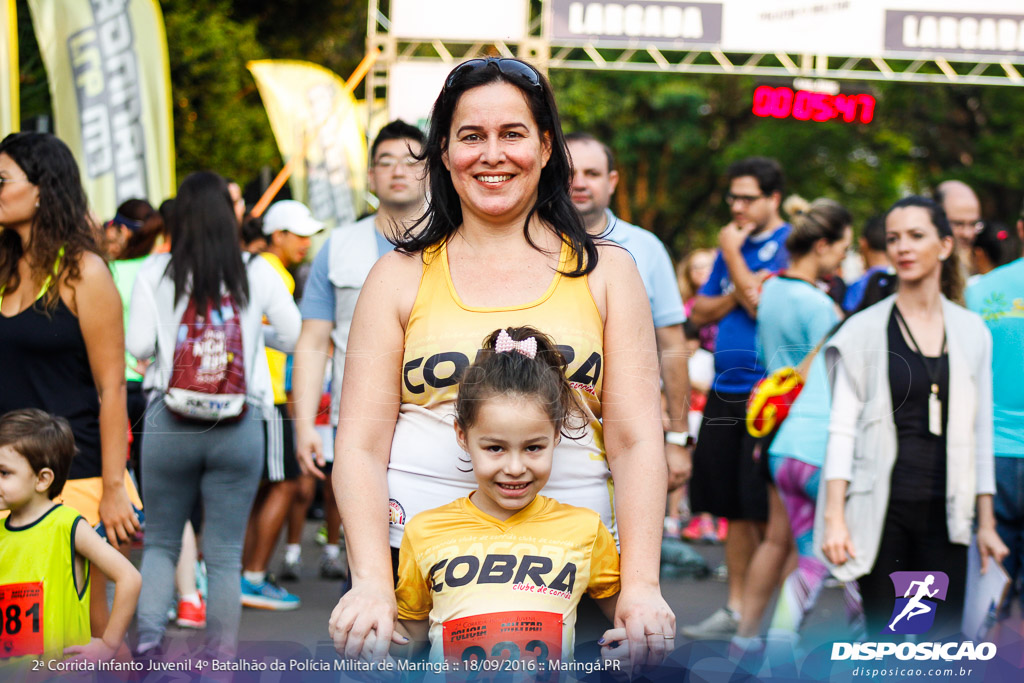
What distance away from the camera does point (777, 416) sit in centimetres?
431

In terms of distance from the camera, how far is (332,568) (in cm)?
680

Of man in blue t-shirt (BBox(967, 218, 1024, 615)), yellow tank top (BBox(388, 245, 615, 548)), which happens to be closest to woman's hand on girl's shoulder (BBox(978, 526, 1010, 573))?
man in blue t-shirt (BBox(967, 218, 1024, 615))

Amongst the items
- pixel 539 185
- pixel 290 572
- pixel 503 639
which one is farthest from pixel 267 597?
pixel 539 185

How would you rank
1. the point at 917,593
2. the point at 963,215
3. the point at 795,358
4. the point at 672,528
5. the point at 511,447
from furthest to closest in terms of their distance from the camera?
Result: the point at 672,528 < the point at 963,215 < the point at 795,358 < the point at 917,593 < the point at 511,447

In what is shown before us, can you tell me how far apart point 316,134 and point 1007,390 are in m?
9.88

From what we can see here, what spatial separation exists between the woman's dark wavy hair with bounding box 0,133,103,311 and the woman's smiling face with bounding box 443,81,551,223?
159 centimetres

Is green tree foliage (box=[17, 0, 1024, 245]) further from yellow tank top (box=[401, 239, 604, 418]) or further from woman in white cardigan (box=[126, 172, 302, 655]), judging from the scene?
Answer: yellow tank top (box=[401, 239, 604, 418])

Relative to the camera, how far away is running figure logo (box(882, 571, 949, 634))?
370cm

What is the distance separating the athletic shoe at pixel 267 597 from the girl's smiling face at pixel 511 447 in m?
3.78

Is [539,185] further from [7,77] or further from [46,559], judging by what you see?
[7,77]

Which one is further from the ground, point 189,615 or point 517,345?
point 517,345

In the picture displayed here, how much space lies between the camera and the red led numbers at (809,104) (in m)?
15.2

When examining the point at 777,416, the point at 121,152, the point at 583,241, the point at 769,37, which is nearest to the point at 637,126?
the point at 769,37

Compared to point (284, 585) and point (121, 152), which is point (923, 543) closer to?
point (284, 585)
